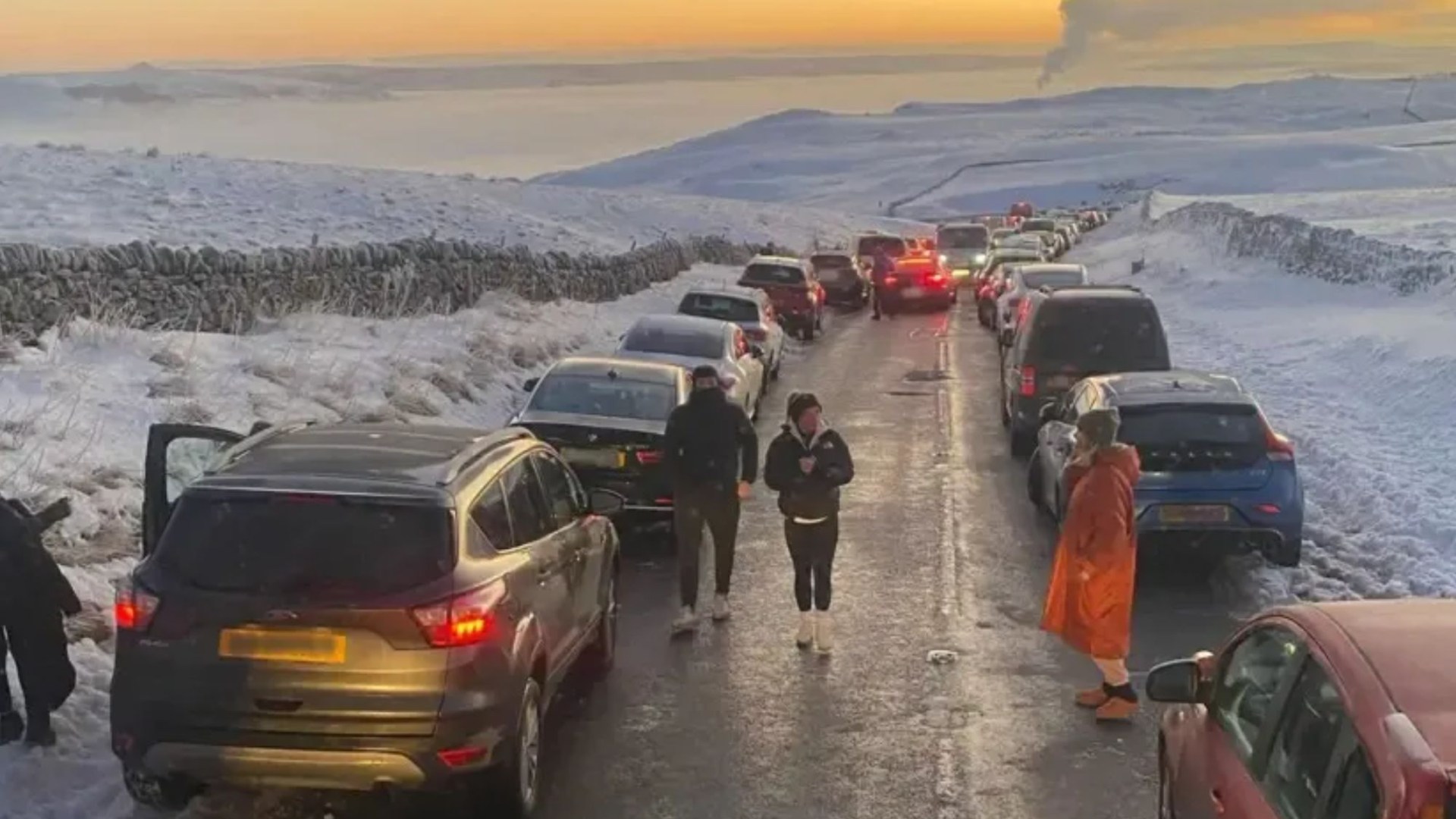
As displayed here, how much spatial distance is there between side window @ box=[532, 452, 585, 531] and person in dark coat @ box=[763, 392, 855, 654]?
1.63 meters

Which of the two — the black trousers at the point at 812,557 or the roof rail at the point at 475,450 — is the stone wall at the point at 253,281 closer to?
the black trousers at the point at 812,557

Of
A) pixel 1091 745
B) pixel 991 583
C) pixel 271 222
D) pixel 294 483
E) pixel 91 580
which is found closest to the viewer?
pixel 294 483

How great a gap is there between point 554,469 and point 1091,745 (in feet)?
10.1

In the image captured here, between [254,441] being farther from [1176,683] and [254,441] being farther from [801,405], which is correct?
[1176,683]

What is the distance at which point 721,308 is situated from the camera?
26.3m

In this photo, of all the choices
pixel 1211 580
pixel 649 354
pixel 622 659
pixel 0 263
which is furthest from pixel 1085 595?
pixel 0 263

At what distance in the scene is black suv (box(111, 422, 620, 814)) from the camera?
273 inches

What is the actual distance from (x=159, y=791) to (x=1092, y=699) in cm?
478

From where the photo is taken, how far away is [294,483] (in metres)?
7.21

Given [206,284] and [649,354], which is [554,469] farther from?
[206,284]

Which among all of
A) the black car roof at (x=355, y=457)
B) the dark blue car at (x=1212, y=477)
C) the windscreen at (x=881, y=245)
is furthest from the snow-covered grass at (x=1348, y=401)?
the windscreen at (x=881, y=245)

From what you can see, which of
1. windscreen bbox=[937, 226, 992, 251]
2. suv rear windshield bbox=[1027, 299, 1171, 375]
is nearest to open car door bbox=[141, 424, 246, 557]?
suv rear windshield bbox=[1027, 299, 1171, 375]

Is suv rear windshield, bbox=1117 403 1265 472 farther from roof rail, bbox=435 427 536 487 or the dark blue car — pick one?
roof rail, bbox=435 427 536 487

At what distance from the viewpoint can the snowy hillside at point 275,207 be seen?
101 ft
